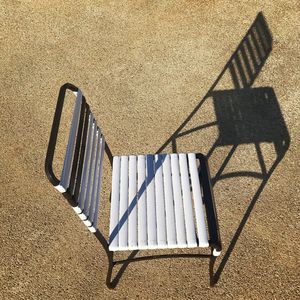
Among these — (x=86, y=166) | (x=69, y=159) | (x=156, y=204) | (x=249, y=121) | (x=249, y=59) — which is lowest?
(x=249, y=121)

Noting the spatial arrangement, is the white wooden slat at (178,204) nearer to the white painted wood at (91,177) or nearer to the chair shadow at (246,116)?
the white painted wood at (91,177)

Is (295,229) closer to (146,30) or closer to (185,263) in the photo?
(185,263)

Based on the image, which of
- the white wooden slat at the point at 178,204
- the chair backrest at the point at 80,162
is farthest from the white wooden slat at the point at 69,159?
the white wooden slat at the point at 178,204

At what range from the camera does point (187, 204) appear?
2.63 meters

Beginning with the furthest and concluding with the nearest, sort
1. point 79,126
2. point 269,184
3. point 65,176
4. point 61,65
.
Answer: point 61,65
point 269,184
point 79,126
point 65,176

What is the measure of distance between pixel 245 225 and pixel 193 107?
1.73 meters

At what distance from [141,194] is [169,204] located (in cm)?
26

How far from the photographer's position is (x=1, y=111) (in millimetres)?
4652

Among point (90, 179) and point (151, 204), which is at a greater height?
point (90, 179)

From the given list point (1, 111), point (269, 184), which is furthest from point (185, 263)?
point (1, 111)

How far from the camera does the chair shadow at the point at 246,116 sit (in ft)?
12.8

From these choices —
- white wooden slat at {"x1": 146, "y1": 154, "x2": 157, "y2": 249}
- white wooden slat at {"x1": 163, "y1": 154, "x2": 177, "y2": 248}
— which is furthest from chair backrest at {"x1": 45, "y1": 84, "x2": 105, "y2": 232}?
white wooden slat at {"x1": 163, "y1": 154, "x2": 177, "y2": 248}

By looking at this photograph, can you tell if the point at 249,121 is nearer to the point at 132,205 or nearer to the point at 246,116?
the point at 246,116

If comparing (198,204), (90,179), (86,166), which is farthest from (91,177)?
(198,204)
